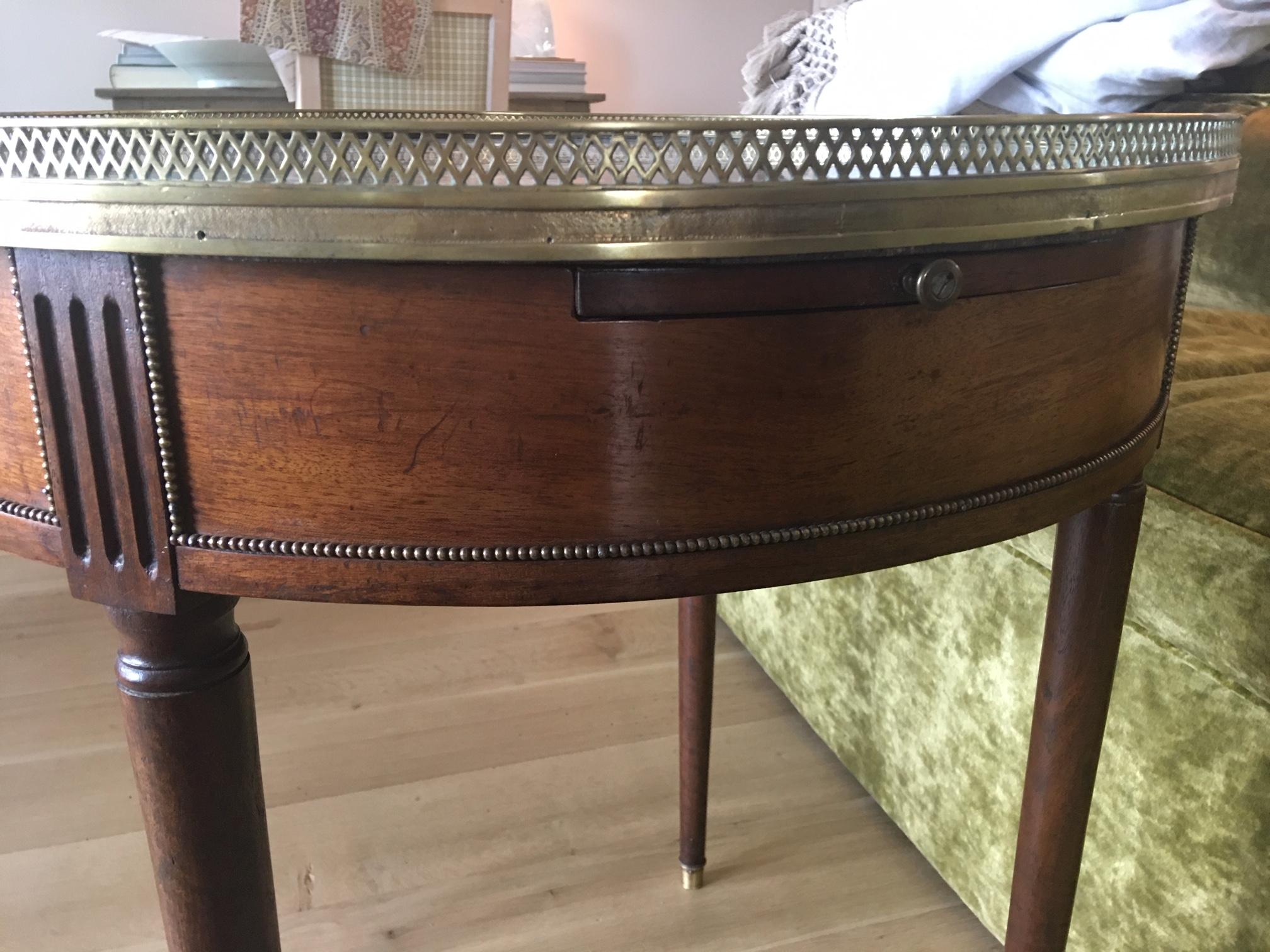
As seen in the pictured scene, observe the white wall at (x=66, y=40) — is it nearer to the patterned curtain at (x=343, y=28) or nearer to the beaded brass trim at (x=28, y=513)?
the patterned curtain at (x=343, y=28)

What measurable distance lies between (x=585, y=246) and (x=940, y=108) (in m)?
0.81

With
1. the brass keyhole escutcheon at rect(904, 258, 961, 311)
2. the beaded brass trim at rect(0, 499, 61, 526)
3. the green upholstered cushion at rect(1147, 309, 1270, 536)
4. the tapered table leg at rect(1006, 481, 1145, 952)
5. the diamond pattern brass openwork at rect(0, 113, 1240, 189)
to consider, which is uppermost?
the diamond pattern brass openwork at rect(0, 113, 1240, 189)

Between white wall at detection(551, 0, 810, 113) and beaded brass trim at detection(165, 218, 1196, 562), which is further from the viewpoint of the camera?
white wall at detection(551, 0, 810, 113)

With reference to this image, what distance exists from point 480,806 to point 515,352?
0.85m

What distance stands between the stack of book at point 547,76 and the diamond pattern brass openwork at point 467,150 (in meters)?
1.44

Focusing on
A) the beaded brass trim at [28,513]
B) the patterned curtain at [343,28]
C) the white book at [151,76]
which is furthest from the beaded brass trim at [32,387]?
the white book at [151,76]

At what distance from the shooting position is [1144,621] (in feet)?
2.31

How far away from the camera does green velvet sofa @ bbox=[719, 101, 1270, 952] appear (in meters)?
0.64

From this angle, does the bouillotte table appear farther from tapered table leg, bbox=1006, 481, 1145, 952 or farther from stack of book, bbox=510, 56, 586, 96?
stack of book, bbox=510, 56, 586, 96

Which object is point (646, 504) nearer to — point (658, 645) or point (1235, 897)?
point (1235, 897)

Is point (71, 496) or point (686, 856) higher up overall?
point (71, 496)

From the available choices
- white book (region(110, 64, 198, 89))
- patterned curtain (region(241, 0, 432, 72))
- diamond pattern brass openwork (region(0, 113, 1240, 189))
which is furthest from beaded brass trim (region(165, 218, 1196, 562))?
white book (region(110, 64, 198, 89))

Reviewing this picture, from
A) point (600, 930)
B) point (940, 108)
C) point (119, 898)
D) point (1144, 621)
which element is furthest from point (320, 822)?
point (940, 108)

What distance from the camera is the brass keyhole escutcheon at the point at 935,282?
349 millimetres
